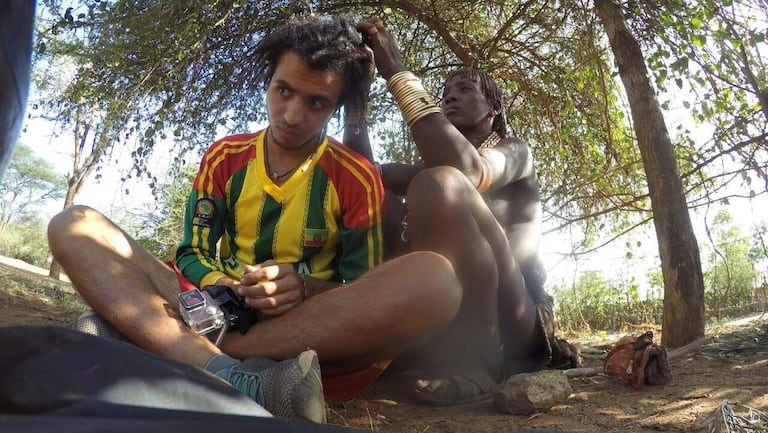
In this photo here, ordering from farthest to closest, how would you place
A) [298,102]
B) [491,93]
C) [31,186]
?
[31,186], [491,93], [298,102]

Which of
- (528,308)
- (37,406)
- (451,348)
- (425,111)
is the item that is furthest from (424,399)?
(37,406)

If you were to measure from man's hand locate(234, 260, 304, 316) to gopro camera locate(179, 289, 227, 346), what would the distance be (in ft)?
0.32

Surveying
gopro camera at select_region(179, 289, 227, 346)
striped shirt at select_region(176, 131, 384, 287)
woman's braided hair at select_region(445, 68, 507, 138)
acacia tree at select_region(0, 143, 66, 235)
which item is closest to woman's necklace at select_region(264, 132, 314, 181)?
striped shirt at select_region(176, 131, 384, 287)

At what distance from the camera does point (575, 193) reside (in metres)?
4.64

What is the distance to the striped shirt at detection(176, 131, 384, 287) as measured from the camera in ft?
6.83

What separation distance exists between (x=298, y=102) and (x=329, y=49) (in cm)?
27

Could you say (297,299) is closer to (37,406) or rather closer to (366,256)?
(366,256)

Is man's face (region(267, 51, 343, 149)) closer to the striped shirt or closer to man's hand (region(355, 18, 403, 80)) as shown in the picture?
the striped shirt

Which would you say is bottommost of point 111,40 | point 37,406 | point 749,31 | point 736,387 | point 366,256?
point 736,387

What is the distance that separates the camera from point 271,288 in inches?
68.3

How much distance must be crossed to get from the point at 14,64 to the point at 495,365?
6.77 feet

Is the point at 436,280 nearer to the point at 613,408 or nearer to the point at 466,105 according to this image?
the point at 613,408

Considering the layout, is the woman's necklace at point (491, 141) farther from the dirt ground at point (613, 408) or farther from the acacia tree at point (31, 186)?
the acacia tree at point (31, 186)

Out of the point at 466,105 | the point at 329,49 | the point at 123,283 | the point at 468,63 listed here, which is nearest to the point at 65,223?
the point at 123,283
